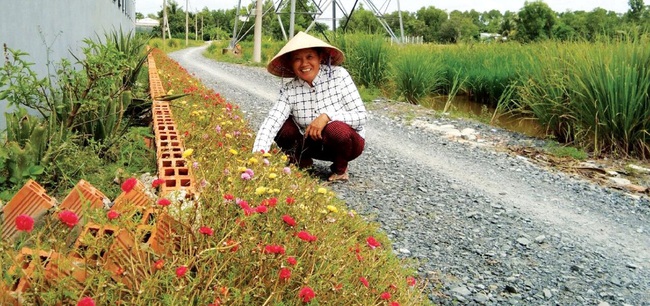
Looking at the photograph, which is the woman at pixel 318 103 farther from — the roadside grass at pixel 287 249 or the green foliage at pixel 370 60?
the green foliage at pixel 370 60

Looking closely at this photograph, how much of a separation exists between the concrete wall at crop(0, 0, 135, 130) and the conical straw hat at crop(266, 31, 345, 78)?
5.08 feet

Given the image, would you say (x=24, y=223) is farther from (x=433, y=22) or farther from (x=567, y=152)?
(x=433, y=22)

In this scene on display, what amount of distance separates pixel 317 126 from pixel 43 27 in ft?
8.58

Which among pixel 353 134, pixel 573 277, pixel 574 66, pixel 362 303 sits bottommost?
pixel 573 277

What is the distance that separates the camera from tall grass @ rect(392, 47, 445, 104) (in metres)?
10.6

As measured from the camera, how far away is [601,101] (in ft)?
20.3

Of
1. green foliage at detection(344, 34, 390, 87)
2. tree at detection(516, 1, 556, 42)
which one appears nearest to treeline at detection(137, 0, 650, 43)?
tree at detection(516, 1, 556, 42)

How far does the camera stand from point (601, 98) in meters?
6.20

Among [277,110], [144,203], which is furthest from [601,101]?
[144,203]

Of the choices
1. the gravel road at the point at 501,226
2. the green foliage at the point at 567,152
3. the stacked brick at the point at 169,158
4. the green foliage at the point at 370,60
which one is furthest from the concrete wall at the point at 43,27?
the green foliage at the point at 370,60

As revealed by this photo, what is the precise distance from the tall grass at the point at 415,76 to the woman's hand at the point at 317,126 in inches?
265

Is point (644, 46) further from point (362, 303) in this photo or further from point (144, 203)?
point (144, 203)

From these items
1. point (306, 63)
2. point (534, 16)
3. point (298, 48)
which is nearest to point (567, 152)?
point (306, 63)

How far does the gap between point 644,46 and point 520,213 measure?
136 inches
